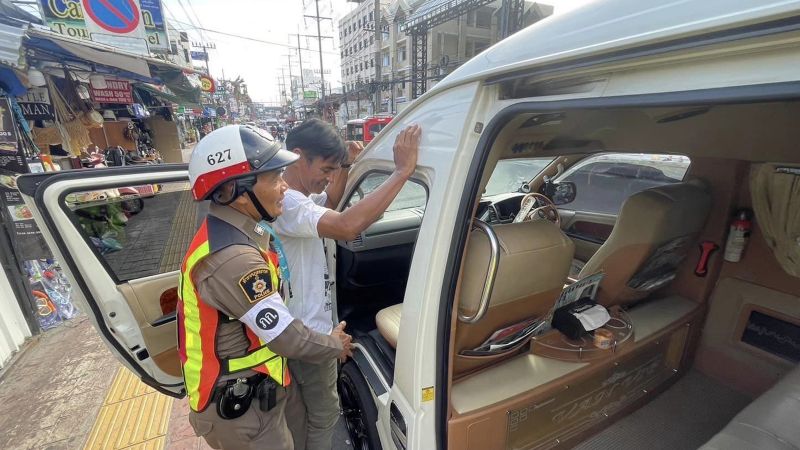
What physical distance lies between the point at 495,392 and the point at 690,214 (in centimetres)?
146

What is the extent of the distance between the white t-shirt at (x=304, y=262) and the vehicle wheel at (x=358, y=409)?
398mm

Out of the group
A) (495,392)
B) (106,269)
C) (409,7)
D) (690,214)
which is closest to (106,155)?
(106,269)

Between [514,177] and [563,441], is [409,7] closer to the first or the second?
[514,177]

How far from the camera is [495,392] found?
1.46 m

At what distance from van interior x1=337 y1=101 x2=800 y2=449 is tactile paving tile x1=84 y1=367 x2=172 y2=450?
164cm

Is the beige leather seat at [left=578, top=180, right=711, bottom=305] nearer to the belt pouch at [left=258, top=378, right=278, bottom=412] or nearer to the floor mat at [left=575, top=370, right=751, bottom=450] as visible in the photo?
the floor mat at [left=575, top=370, right=751, bottom=450]

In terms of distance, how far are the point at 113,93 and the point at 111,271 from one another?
639cm

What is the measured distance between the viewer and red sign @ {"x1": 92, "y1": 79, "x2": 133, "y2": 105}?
6.08 metres

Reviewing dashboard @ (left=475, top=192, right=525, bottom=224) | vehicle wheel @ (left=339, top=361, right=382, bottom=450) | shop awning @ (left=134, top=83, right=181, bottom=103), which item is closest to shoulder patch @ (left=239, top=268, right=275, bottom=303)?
vehicle wheel @ (left=339, top=361, right=382, bottom=450)

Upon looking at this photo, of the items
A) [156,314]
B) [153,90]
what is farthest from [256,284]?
[153,90]

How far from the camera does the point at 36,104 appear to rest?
4.36 metres

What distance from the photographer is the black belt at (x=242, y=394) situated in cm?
139

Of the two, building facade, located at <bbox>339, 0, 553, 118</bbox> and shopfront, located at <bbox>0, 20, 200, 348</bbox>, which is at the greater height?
building facade, located at <bbox>339, 0, 553, 118</bbox>

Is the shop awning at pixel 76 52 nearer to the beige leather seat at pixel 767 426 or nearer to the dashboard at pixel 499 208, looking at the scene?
the dashboard at pixel 499 208
